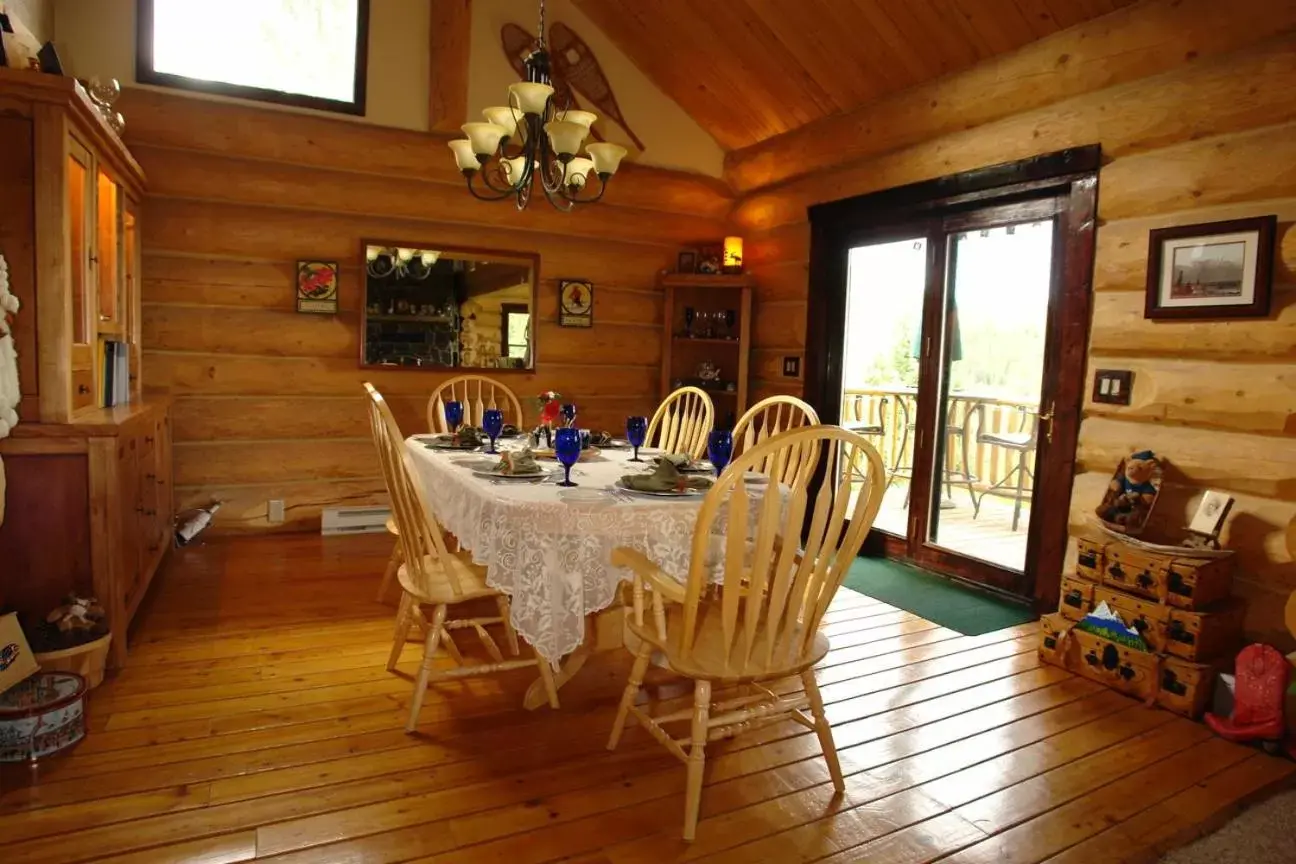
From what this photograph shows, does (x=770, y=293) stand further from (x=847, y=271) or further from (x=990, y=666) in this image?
(x=990, y=666)

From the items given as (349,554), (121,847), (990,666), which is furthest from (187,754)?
(990,666)

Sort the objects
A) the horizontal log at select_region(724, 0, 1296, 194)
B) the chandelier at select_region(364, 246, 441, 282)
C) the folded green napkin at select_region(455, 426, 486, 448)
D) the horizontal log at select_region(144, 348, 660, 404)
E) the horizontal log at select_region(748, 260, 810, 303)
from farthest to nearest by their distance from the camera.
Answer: the horizontal log at select_region(748, 260, 810, 303) → the chandelier at select_region(364, 246, 441, 282) → the horizontal log at select_region(144, 348, 660, 404) → the folded green napkin at select_region(455, 426, 486, 448) → the horizontal log at select_region(724, 0, 1296, 194)

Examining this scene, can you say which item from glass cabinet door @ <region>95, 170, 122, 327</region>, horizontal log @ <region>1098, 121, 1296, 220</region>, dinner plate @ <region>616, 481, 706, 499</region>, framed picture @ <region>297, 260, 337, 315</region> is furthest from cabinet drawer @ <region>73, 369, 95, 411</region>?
horizontal log @ <region>1098, 121, 1296, 220</region>

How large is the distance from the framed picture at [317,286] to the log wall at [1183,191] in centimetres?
340

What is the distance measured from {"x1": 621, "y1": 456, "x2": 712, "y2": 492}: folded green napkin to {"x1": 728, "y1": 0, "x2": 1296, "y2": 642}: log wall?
1.56 m

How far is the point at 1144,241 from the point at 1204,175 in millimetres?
300

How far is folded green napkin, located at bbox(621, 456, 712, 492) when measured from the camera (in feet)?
7.25

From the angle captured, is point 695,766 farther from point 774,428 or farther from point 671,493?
point 774,428

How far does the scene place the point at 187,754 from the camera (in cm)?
209

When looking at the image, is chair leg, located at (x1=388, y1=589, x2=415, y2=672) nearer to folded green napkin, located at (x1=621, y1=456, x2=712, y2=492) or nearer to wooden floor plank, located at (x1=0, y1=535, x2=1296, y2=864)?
wooden floor plank, located at (x1=0, y1=535, x2=1296, y2=864)

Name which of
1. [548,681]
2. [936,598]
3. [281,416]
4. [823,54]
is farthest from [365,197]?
[936,598]

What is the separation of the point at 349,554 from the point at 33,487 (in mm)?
1827

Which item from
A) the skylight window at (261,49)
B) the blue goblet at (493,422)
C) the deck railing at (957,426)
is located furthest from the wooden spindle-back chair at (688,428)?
the skylight window at (261,49)

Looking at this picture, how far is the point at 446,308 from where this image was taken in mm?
4781
